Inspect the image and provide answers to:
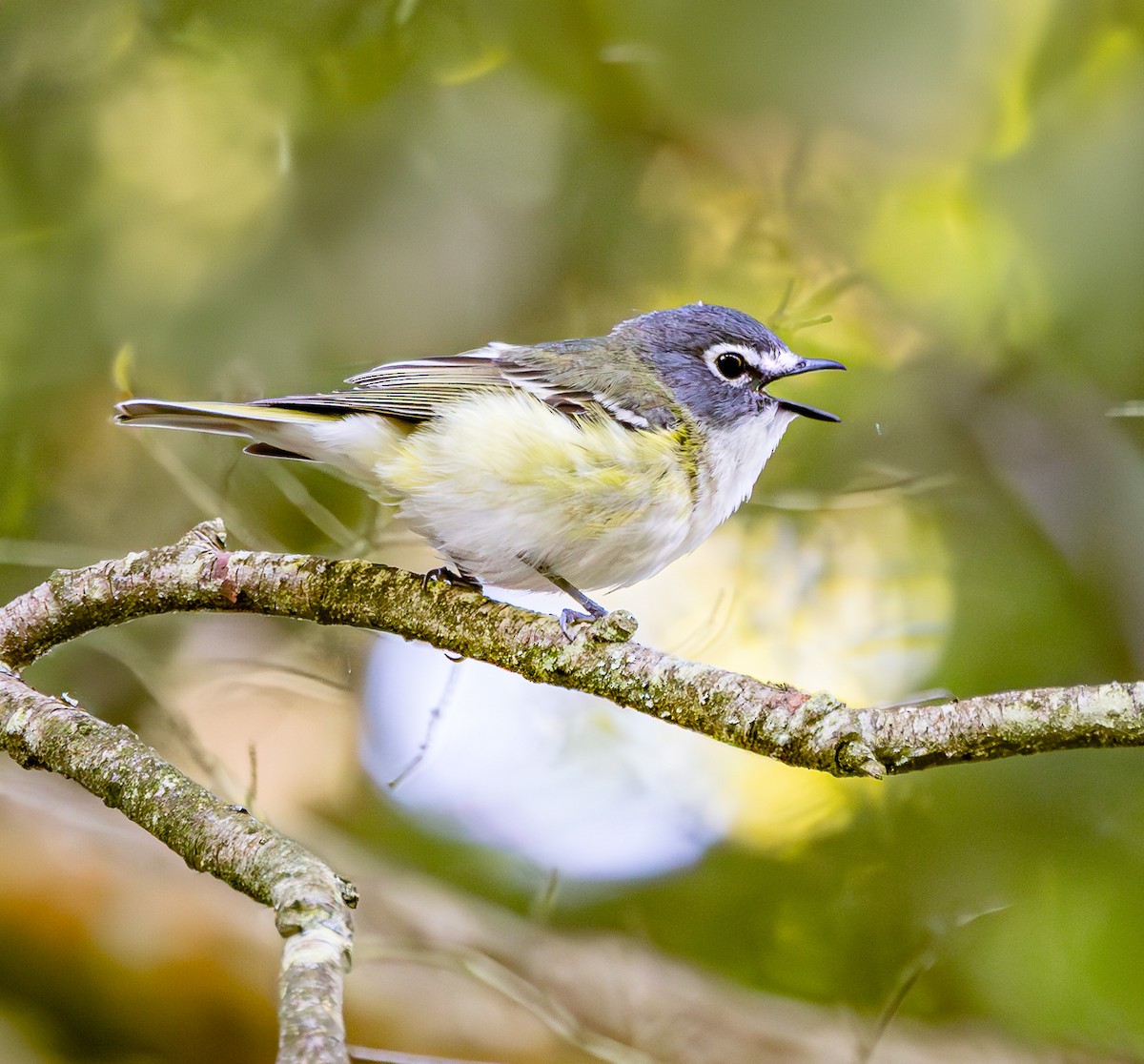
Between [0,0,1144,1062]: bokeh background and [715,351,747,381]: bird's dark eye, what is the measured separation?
0.95 metres

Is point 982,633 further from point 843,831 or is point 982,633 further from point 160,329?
point 160,329

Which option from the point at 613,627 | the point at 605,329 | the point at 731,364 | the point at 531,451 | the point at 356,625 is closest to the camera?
the point at 613,627

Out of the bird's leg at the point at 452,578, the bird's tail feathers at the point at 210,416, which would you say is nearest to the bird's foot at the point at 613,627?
the bird's leg at the point at 452,578

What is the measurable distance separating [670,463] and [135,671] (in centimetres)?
Answer: 285

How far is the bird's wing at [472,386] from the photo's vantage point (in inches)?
142

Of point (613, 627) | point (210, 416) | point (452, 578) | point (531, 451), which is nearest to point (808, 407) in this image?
point (531, 451)

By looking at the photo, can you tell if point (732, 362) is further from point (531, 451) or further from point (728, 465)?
point (531, 451)

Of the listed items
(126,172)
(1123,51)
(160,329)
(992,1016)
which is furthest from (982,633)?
(126,172)

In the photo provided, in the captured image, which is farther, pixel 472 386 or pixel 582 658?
pixel 472 386

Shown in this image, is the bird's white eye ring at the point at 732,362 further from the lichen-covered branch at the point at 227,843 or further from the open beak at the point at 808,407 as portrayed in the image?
the lichen-covered branch at the point at 227,843

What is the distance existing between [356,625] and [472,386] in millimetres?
1088

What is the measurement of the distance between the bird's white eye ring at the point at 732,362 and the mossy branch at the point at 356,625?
1474 millimetres

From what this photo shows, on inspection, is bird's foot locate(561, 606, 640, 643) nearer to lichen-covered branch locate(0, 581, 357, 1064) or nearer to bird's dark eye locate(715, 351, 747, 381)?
lichen-covered branch locate(0, 581, 357, 1064)

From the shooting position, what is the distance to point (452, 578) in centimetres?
337
